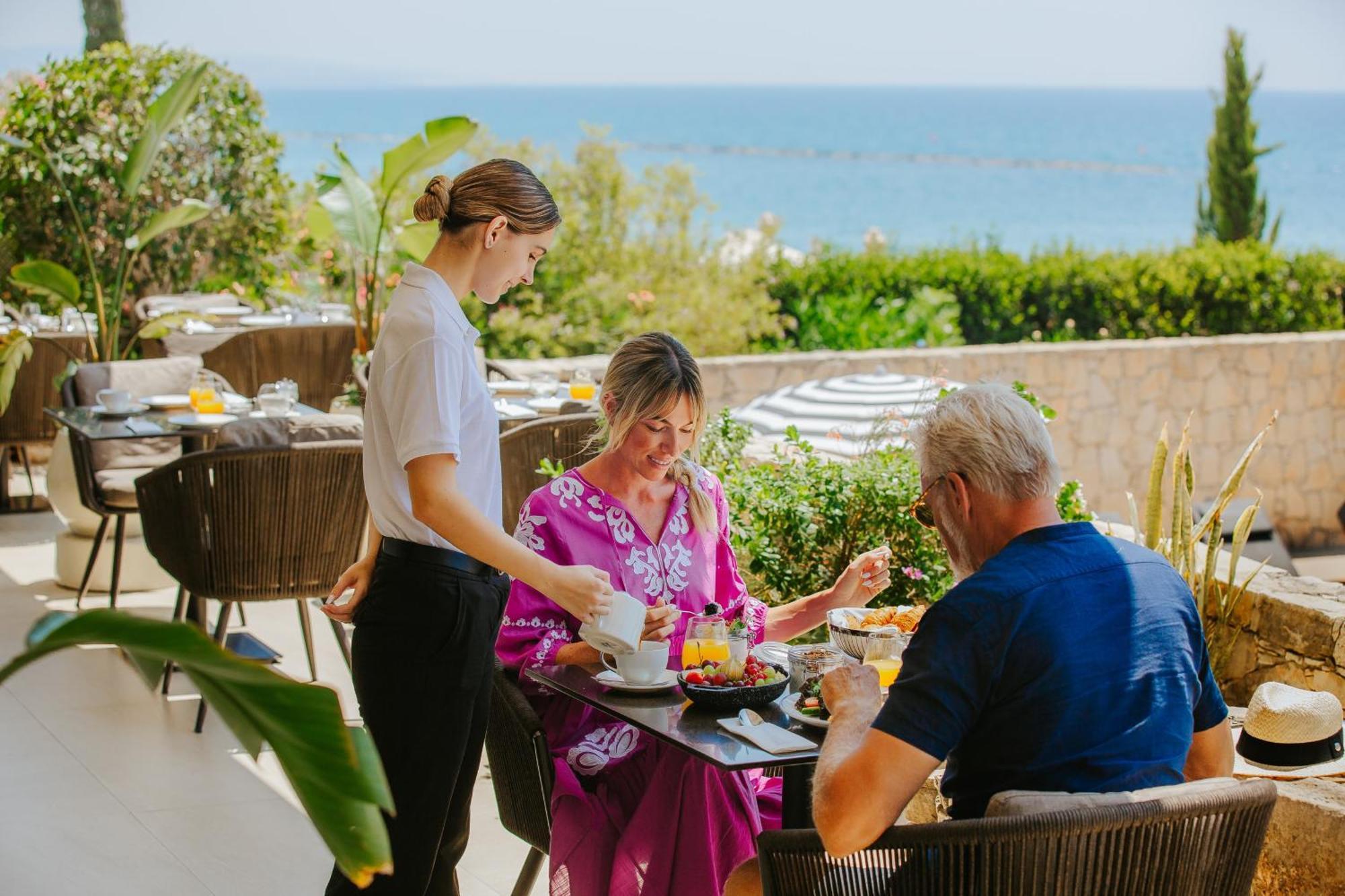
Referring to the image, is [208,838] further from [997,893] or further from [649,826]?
[997,893]

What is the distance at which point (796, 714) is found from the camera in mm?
2488

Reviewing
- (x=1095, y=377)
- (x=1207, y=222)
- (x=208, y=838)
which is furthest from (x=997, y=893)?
(x=1207, y=222)

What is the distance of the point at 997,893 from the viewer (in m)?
1.89

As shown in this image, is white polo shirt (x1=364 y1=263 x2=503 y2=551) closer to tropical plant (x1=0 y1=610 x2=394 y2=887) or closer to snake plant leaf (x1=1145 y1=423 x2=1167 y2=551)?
tropical plant (x1=0 y1=610 x2=394 y2=887)

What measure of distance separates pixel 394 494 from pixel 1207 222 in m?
17.6

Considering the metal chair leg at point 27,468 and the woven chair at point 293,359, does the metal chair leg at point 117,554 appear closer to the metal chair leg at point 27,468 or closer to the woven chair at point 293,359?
the woven chair at point 293,359

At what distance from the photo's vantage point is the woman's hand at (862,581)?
3.04 meters

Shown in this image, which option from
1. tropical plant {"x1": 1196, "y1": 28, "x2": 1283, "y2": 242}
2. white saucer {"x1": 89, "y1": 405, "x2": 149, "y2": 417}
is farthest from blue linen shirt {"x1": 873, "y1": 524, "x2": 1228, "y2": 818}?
tropical plant {"x1": 1196, "y1": 28, "x2": 1283, "y2": 242}

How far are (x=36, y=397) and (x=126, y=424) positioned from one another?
2364 millimetres

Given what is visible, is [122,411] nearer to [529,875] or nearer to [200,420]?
[200,420]

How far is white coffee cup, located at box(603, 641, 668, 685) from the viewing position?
2.67m

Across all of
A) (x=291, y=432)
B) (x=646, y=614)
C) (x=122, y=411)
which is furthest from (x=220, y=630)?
(x=646, y=614)

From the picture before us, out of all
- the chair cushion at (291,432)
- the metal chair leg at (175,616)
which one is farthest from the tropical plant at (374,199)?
the metal chair leg at (175,616)

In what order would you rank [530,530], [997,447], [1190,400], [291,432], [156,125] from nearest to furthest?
1. [997,447]
2. [530,530]
3. [291,432]
4. [156,125]
5. [1190,400]
